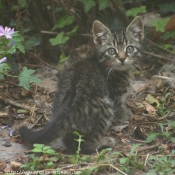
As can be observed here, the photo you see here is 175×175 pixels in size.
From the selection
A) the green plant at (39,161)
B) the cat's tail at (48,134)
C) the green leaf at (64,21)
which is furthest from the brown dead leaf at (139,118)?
the green leaf at (64,21)

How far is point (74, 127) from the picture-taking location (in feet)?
15.7

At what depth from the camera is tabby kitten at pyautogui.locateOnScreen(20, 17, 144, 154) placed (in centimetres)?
473

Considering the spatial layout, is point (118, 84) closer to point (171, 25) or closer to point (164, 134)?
point (164, 134)

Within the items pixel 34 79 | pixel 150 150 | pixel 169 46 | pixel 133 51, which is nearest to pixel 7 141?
pixel 34 79

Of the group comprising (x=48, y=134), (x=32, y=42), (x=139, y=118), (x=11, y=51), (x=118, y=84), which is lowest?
(x=48, y=134)

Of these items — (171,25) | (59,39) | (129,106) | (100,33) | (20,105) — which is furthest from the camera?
(171,25)

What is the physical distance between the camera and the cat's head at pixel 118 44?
Result: 18.4 ft

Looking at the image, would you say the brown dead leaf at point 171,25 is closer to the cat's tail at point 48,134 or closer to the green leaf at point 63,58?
the green leaf at point 63,58

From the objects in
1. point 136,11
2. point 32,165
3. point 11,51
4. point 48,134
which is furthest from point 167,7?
point 32,165

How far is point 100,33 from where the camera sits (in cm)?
579

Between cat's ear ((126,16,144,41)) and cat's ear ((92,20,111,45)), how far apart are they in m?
0.27

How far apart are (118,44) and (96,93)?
36.1 inches

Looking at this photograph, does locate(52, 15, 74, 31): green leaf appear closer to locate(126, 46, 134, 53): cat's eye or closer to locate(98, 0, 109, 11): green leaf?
locate(98, 0, 109, 11): green leaf

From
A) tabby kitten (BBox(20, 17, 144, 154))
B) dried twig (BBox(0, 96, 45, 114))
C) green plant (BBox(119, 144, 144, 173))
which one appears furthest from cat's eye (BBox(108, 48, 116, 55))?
green plant (BBox(119, 144, 144, 173))
